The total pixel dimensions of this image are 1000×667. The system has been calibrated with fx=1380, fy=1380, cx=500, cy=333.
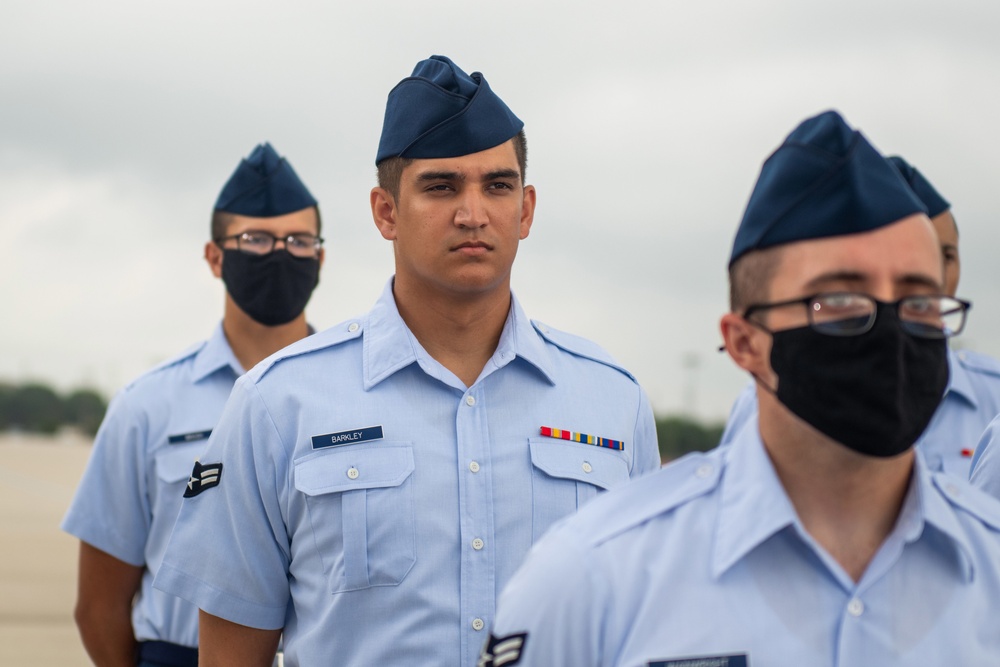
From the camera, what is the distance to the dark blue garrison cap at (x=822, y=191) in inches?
93.6

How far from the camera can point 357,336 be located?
3840 millimetres

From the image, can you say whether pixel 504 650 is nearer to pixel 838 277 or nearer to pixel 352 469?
pixel 838 277

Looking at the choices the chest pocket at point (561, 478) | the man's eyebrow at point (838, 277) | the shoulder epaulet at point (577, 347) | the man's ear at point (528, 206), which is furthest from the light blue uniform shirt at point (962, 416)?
the man's eyebrow at point (838, 277)

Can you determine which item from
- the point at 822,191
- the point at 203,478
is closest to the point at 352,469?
the point at 203,478

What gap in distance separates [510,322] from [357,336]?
428mm

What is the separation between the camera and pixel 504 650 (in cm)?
235

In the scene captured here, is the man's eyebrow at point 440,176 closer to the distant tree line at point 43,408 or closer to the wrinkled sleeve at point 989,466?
the wrinkled sleeve at point 989,466

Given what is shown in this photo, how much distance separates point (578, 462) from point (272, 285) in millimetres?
2052

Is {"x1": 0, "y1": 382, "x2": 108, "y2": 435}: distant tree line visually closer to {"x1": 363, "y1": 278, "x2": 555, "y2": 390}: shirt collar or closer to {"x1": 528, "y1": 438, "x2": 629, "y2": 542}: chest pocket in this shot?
{"x1": 363, "y1": 278, "x2": 555, "y2": 390}: shirt collar

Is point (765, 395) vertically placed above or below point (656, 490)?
above

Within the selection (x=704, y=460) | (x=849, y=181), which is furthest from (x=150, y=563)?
(x=849, y=181)

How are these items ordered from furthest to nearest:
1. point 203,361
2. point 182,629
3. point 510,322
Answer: point 203,361 → point 182,629 → point 510,322

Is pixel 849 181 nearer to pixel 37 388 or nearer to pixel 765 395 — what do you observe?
pixel 765 395

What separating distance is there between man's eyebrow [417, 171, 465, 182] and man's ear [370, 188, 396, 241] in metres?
0.17
